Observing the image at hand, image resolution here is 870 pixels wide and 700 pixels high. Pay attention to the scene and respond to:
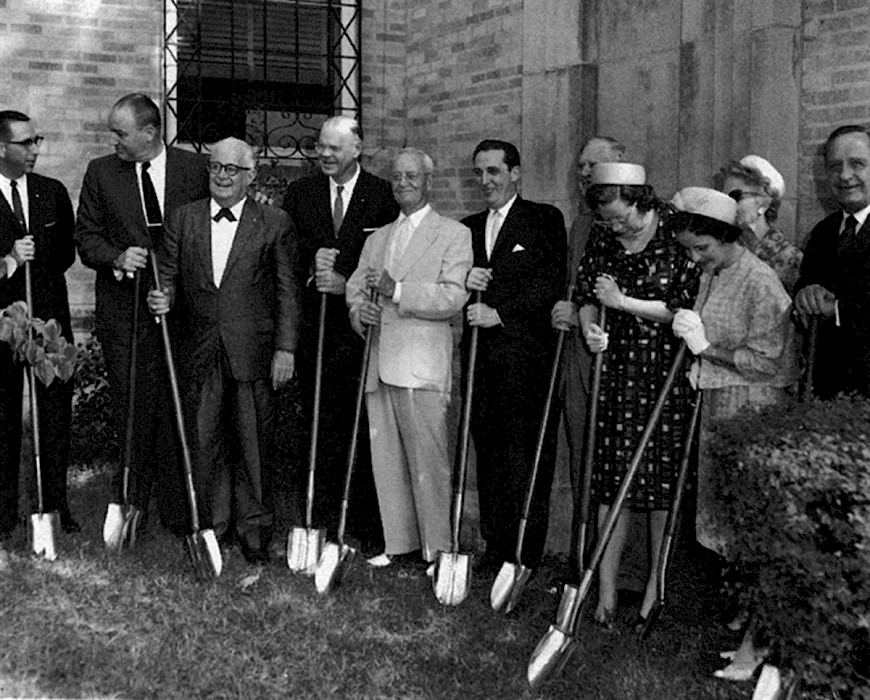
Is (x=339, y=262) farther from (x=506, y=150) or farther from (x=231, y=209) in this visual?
(x=506, y=150)

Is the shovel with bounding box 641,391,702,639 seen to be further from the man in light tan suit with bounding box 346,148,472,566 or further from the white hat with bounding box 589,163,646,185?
the man in light tan suit with bounding box 346,148,472,566

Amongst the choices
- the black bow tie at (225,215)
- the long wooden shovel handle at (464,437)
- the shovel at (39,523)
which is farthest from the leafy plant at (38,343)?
the long wooden shovel handle at (464,437)

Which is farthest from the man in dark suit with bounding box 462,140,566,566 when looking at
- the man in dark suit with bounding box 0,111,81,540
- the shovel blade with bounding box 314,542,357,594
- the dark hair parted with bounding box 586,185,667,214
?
the man in dark suit with bounding box 0,111,81,540

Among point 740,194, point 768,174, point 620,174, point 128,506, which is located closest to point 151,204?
point 128,506

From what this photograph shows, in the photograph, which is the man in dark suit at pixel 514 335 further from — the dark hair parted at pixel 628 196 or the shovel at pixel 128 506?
the shovel at pixel 128 506

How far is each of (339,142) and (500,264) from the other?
1072 mm

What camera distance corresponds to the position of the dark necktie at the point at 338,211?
6.80 metres

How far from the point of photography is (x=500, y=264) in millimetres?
6371

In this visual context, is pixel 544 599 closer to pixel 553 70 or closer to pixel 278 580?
pixel 278 580

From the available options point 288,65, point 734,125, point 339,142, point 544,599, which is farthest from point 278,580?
point 288,65

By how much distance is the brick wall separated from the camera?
22.4ft

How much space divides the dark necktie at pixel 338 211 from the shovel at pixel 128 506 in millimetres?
1032

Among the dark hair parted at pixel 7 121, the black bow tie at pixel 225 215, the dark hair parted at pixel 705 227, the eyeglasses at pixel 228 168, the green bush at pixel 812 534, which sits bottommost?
the green bush at pixel 812 534

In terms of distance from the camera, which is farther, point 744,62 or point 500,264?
point 744,62
